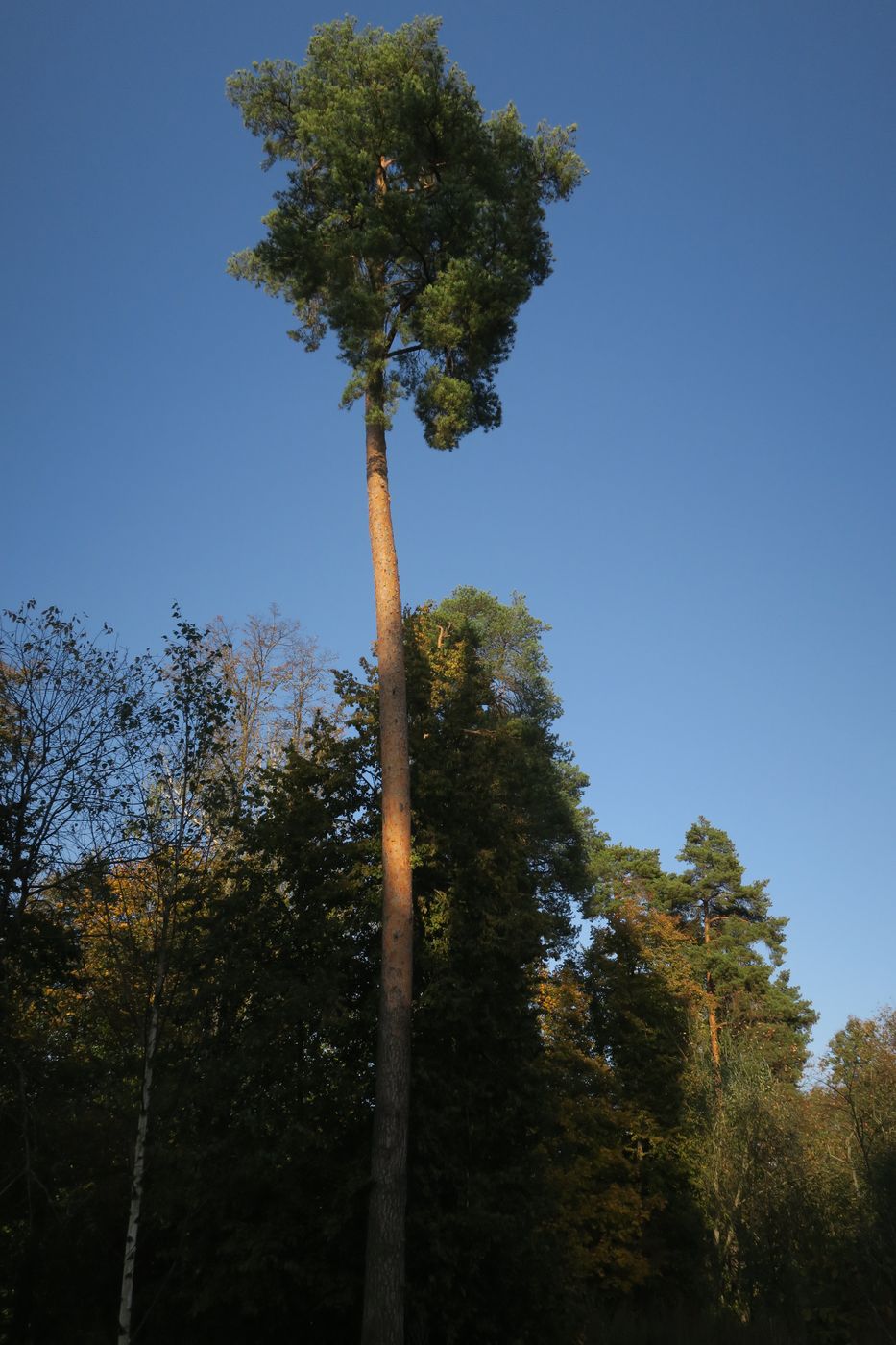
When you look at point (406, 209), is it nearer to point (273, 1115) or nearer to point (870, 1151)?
point (273, 1115)

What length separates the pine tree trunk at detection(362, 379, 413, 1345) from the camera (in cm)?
918

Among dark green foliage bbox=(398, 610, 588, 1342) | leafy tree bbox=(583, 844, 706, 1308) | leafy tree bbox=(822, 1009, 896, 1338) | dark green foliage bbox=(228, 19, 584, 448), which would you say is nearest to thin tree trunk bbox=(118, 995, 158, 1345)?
dark green foliage bbox=(398, 610, 588, 1342)

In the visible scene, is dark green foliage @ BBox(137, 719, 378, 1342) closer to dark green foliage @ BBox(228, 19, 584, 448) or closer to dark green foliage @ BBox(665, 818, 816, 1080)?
dark green foliage @ BBox(228, 19, 584, 448)

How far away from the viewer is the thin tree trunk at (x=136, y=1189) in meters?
10.1

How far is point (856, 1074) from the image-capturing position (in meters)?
23.9

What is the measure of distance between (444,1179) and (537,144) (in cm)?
1511

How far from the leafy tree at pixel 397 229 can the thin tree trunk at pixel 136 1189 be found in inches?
155

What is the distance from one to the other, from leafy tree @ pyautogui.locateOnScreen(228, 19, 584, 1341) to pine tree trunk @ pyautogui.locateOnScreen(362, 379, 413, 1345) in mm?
32

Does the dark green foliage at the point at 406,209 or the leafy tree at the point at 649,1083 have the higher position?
the dark green foliage at the point at 406,209

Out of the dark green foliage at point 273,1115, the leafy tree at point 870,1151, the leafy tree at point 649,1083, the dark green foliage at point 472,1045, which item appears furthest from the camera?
the leafy tree at point 649,1083


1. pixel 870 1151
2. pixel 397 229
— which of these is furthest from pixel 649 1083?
pixel 397 229

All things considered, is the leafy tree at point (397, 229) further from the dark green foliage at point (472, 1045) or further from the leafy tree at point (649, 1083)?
the leafy tree at point (649, 1083)

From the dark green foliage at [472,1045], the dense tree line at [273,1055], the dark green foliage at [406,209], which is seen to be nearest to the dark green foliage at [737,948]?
the dense tree line at [273,1055]

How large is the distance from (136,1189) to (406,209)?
1285cm
